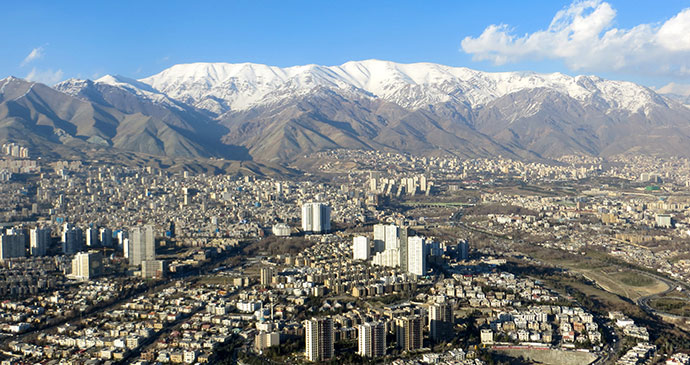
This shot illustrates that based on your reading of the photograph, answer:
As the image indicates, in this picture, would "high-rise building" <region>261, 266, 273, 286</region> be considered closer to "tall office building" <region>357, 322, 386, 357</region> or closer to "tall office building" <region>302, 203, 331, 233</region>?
"tall office building" <region>357, 322, 386, 357</region>

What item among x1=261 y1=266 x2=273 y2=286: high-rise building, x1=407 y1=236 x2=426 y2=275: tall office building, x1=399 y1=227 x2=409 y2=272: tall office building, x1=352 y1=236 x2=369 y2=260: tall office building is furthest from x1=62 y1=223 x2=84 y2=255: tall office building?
x1=407 y1=236 x2=426 y2=275: tall office building

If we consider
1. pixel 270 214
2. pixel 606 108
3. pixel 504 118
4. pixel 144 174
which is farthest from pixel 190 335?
pixel 606 108

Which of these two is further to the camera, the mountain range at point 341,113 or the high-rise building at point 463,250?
the mountain range at point 341,113

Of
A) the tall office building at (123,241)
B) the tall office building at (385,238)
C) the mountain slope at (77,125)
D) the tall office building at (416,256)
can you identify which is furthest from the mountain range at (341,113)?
the tall office building at (416,256)

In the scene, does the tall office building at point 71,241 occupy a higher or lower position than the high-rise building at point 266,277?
higher

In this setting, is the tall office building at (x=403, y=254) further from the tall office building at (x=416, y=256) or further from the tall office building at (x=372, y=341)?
the tall office building at (x=372, y=341)

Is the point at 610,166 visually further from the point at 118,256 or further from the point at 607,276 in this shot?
the point at 118,256
